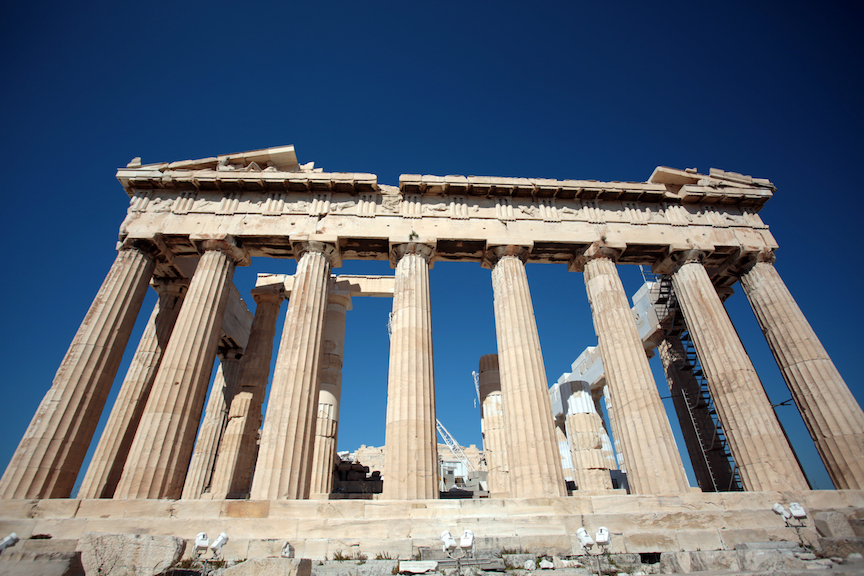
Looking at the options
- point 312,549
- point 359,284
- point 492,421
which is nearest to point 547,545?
point 312,549

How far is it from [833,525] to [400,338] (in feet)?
37.2

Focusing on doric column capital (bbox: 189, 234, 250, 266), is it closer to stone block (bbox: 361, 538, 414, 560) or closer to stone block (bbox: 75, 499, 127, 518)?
stone block (bbox: 75, 499, 127, 518)

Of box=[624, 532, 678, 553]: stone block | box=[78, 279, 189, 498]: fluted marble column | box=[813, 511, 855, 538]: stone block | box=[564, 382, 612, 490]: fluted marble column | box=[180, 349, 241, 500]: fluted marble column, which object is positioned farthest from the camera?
box=[564, 382, 612, 490]: fluted marble column

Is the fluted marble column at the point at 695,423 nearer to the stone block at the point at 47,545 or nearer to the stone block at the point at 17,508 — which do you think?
the stone block at the point at 47,545

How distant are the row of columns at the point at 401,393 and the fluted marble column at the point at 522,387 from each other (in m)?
0.05

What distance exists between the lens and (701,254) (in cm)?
1792

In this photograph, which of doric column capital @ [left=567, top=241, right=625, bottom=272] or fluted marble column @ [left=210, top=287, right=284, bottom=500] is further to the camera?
doric column capital @ [left=567, top=241, right=625, bottom=272]

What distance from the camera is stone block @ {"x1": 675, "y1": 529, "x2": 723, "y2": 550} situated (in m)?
9.84

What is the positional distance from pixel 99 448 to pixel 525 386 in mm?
14050

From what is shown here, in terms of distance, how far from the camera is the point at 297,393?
13.7 m

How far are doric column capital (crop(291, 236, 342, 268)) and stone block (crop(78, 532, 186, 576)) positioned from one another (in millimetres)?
10691

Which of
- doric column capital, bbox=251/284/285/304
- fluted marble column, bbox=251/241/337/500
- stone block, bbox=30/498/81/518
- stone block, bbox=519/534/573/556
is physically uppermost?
doric column capital, bbox=251/284/285/304

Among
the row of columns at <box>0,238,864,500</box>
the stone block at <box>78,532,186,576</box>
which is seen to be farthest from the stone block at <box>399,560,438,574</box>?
the row of columns at <box>0,238,864,500</box>

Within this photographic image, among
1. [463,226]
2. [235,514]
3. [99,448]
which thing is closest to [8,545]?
[235,514]
